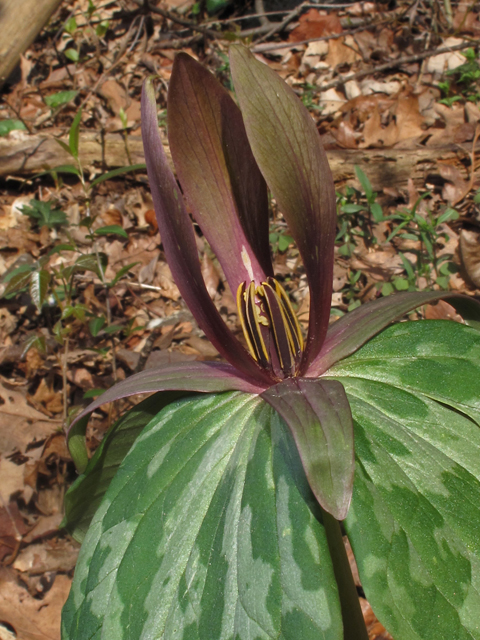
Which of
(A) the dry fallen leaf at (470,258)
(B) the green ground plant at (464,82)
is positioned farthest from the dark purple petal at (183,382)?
(B) the green ground plant at (464,82)

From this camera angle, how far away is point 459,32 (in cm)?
356

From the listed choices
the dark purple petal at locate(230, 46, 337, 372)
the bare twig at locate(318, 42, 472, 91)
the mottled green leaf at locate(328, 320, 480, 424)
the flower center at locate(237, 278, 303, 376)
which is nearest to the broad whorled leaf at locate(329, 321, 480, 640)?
the mottled green leaf at locate(328, 320, 480, 424)

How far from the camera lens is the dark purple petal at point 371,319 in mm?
1072

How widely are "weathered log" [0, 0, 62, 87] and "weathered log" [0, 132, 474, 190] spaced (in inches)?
29.1

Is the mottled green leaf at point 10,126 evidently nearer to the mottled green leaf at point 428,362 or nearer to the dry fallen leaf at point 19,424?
the dry fallen leaf at point 19,424

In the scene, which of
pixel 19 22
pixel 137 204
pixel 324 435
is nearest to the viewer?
pixel 324 435

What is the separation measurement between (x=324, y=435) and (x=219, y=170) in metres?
0.58

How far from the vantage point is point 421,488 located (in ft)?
2.94

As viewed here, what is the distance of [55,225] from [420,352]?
2337 millimetres

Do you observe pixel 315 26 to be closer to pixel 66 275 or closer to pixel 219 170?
pixel 66 275

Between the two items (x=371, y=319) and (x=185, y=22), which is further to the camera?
(x=185, y=22)

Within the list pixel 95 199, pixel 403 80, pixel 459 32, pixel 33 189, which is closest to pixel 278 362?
pixel 95 199

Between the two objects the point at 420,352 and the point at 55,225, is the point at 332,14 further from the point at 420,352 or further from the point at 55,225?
the point at 420,352

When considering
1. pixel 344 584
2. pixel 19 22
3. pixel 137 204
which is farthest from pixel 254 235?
pixel 19 22
